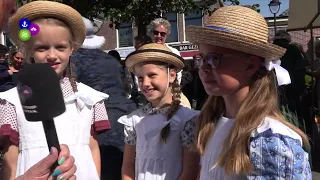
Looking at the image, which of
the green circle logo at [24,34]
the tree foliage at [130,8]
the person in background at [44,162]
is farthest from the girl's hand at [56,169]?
the tree foliage at [130,8]

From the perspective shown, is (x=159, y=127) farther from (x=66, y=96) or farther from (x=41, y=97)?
(x=41, y=97)

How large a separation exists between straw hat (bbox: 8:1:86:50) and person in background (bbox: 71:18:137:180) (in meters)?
0.39

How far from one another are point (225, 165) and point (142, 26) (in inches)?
359

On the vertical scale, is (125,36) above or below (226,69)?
below

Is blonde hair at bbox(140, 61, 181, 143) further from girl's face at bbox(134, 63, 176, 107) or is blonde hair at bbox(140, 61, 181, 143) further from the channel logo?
the channel logo

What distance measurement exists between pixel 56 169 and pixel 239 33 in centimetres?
112

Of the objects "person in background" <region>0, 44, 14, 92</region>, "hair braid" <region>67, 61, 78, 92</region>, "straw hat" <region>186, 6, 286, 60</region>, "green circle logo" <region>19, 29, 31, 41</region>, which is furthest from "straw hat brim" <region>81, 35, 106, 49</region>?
"green circle logo" <region>19, 29, 31, 41</region>

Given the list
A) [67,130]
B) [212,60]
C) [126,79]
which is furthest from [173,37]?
[212,60]

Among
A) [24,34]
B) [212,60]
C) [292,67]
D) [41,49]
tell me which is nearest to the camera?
[24,34]

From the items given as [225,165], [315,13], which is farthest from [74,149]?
[315,13]

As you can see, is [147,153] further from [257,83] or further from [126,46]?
[126,46]

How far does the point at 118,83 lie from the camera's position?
9.43 feet

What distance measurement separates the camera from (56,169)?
4.35 feet

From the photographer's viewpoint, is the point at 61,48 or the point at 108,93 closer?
the point at 61,48
